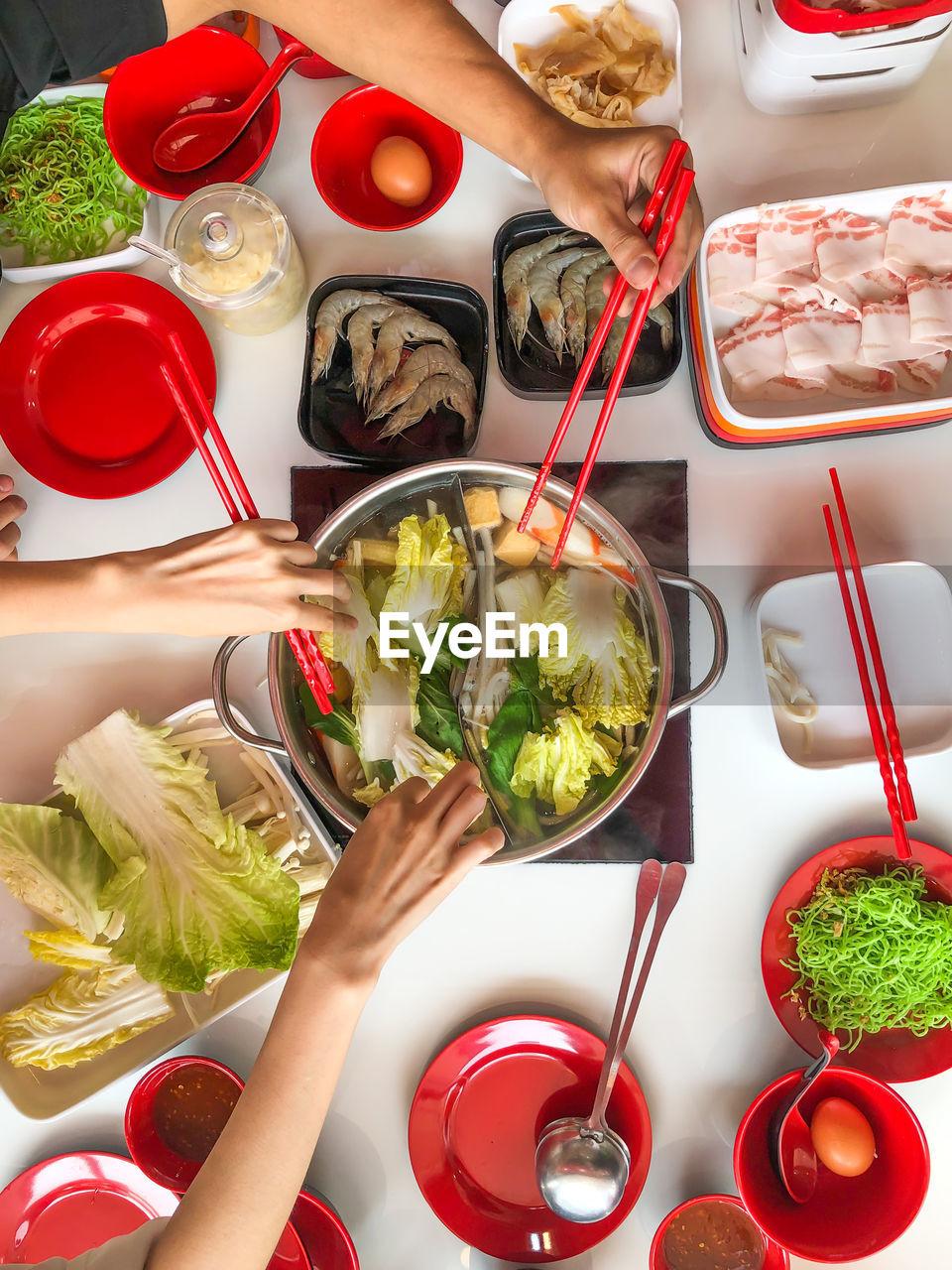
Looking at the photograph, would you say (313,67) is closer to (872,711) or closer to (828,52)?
(828,52)

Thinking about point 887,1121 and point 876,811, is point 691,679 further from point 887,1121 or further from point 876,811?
point 887,1121

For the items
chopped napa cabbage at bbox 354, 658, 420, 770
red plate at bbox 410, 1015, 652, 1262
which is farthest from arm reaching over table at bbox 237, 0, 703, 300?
red plate at bbox 410, 1015, 652, 1262

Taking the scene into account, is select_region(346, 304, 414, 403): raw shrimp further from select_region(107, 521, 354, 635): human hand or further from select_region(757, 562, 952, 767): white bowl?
select_region(757, 562, 952, 767): white bowl

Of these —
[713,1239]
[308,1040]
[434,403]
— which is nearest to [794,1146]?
[713,1239]

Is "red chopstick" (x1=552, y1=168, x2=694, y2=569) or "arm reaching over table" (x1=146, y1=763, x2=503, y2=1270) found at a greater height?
"red chopstick" (x1=552, y1=168, x2=694, y2=569)

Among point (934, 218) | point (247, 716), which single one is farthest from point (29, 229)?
point (934, 218)

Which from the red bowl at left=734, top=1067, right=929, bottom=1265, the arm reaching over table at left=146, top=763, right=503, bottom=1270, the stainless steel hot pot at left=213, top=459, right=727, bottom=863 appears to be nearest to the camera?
the arm reaching over table at left=146, top=763, right=503, bottom=1270
